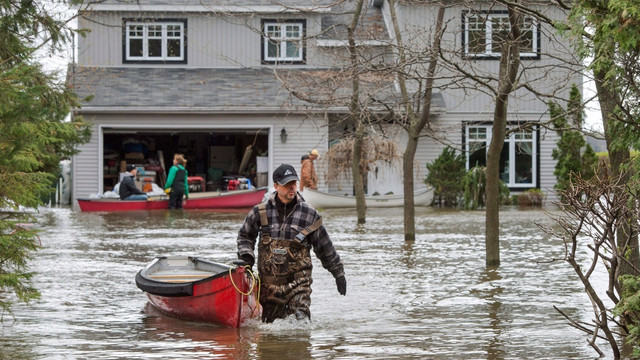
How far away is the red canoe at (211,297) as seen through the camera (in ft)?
35.2

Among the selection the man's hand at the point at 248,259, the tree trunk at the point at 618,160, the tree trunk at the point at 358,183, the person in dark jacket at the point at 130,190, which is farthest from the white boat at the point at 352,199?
the tree trunk at the point at 618,160

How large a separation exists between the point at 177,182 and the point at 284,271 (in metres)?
21.0

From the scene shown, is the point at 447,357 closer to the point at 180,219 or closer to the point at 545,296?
the point at 545,296

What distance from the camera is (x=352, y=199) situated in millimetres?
32875

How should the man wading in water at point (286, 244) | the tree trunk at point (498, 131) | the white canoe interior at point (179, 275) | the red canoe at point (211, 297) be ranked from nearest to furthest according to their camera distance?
the man wading in water at point (286, 244), the red canoe at point (211, 297), the white canoe interior at point (179, 275), the tree trunk at point (498, 131)

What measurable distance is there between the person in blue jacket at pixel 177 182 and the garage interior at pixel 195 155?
300 centimetres

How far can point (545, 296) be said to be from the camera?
1361cm

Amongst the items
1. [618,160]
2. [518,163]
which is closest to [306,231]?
[618,160]

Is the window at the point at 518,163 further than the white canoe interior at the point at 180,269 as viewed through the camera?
Yes

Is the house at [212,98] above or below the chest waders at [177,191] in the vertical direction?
above

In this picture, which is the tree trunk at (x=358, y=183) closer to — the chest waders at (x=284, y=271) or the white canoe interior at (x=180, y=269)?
the white canoe interior at (x=180, y=269)

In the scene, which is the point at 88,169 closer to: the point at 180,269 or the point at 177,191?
the point at 177,191

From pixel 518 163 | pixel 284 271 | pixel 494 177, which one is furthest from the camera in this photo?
pixel 518 163

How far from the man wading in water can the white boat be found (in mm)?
21238
